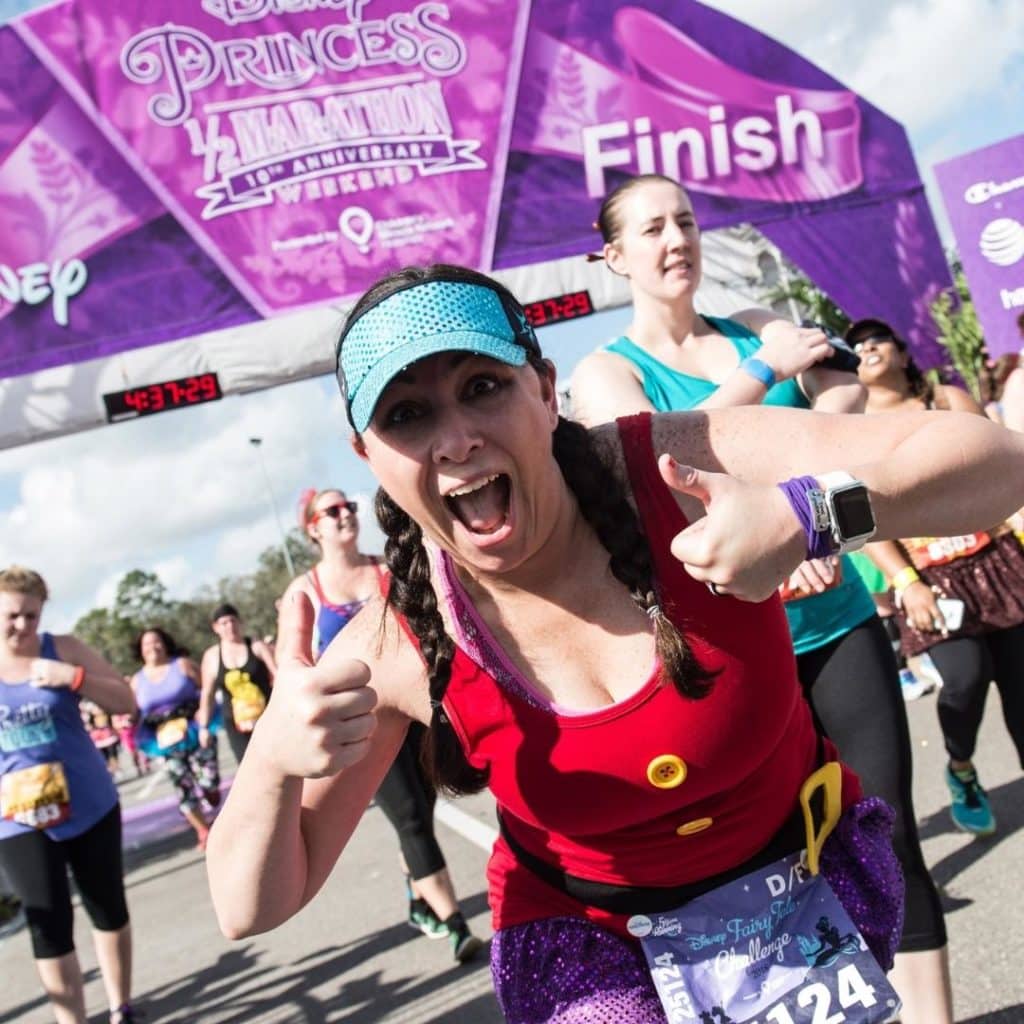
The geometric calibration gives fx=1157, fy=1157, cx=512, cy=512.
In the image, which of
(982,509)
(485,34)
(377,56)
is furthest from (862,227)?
A: (982,509)

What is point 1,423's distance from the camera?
34.6 feet

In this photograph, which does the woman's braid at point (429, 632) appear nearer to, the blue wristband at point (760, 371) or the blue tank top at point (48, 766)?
the blue wristband at point (760, 371)

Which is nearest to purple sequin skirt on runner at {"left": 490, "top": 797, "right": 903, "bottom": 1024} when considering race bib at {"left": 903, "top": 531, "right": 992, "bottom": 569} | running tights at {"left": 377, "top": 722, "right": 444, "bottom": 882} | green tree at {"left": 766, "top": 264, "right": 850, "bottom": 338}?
race bib at {"left": 903, "top": 531, "right": 992, "bottom": 569}

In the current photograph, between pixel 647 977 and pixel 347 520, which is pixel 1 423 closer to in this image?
pixel 347 520

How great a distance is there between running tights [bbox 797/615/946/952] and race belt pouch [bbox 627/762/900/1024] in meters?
0.61

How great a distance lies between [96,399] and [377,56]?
13.8ft

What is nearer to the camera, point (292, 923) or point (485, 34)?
point (292, 923)

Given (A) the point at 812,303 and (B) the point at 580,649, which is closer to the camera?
(B) the point at 580,649

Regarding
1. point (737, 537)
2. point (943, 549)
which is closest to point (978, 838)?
point (943, 549)

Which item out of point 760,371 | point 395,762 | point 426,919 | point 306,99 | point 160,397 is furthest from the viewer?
point 306,99

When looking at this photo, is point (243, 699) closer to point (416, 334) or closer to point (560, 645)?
point (560, 645)

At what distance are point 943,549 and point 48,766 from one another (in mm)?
3518

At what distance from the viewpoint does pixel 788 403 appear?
2893 millimetres

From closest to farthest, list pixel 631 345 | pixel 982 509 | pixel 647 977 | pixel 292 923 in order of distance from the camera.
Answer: pixel 982 509
pixel 647 977
pixel 631 345
pixel 292 923
